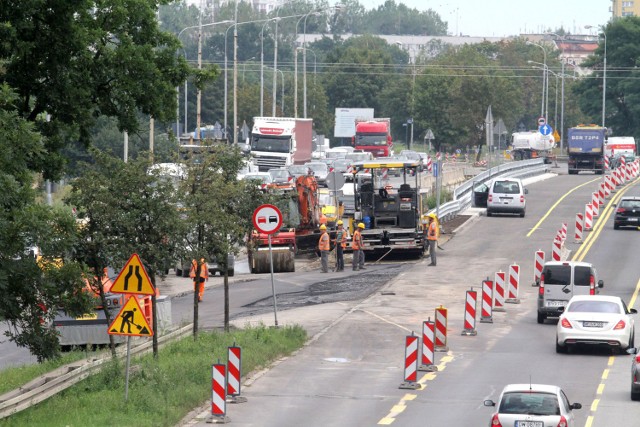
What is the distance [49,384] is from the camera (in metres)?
22.3

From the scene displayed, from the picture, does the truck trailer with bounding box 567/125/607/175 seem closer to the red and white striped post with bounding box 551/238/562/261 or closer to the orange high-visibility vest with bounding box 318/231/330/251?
the red and white striped post with bounding box 551/238/562/261

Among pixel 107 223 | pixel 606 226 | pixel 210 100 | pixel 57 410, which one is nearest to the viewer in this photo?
pixel 57 410

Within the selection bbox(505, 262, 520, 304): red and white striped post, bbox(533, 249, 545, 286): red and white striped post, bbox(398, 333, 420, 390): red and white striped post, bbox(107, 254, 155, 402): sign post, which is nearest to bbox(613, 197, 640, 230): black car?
bbox(533, 249, 545, 286): red and white striped post

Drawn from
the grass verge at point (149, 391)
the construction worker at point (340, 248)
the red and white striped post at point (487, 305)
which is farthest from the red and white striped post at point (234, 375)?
the construction worker at point (340, 248)

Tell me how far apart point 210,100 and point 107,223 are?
365ft

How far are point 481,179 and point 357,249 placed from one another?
2682 cm

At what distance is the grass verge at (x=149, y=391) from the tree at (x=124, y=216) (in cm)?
153

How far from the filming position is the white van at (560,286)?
113 ft

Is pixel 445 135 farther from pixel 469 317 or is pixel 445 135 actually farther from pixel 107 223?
pixel 107 223

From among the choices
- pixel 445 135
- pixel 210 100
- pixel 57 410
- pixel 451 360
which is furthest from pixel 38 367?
pixel 210 100

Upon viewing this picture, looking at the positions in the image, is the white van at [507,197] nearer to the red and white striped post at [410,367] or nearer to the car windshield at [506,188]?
the car windshield at [506,188]

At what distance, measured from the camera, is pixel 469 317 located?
3200 centimetres

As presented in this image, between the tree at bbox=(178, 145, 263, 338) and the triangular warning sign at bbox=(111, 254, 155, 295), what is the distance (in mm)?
4264

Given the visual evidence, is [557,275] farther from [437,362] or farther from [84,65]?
[84,65]
